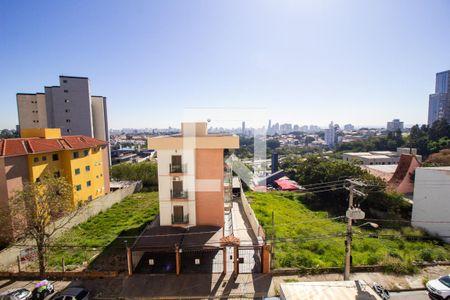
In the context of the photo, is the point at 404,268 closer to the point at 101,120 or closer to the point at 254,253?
the point at 254,253

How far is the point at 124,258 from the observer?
11.8 meters

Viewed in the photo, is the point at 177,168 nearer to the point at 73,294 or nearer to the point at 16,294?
the point at 73,294

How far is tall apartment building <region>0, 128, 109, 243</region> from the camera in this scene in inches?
565

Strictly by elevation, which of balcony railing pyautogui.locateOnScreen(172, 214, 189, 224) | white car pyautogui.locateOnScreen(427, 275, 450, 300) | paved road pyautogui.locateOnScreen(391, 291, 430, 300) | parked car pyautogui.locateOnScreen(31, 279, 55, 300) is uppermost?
balcony railing pyautogui.locateOnScreen(172, 214, 189, 224)

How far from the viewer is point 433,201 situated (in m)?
15.9

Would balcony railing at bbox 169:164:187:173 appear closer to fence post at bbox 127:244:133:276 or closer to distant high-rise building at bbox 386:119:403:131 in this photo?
fence post at bbox 127:244:133:276

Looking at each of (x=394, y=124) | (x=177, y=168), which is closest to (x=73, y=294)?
(x=177, y=168)

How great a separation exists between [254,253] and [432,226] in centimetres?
1307

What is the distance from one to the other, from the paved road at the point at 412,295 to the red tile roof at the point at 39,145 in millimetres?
21031

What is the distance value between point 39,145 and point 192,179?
41.0 ft

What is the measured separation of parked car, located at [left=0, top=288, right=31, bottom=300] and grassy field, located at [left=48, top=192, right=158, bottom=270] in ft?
5.97

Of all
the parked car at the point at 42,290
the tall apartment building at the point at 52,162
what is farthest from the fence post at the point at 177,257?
the tall apartment building at the point at 52,162

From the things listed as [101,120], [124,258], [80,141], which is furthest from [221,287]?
[101,120]

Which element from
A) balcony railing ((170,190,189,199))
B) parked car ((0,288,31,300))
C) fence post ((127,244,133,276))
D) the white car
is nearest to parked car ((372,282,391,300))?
the white car
